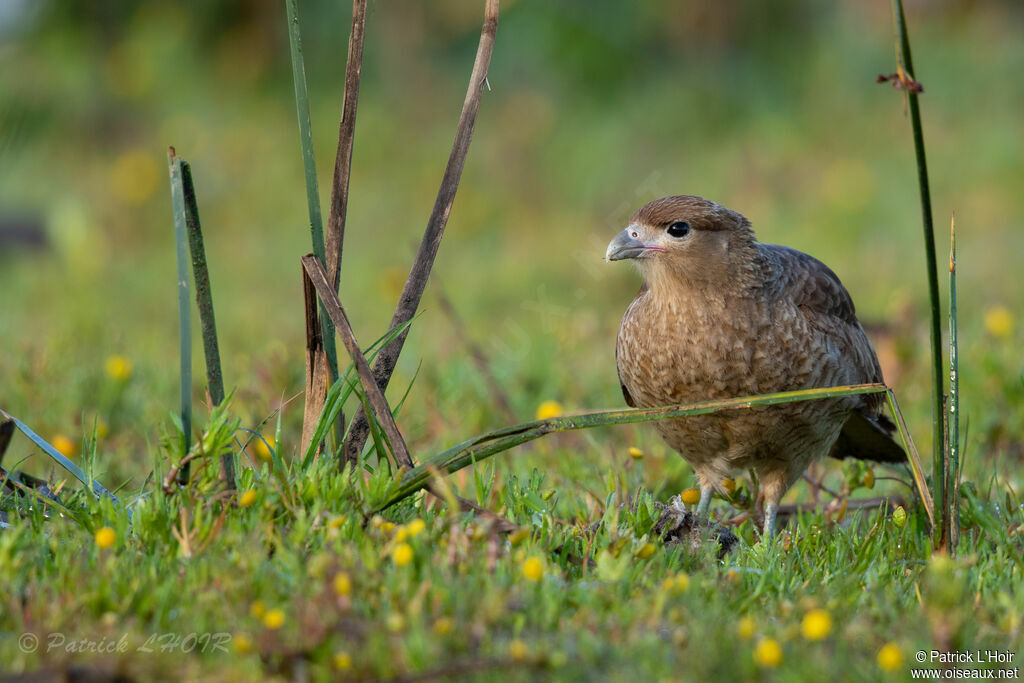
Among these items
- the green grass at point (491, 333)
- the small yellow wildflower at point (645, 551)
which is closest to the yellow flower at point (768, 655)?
the green grass at point (491, 333)

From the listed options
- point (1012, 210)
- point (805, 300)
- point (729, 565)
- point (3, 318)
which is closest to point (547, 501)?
point (729, 565)

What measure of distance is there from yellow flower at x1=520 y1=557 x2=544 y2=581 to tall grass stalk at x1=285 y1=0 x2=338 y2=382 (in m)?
0.87

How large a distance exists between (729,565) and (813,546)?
40 cm

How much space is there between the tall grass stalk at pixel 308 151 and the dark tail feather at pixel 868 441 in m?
1.82

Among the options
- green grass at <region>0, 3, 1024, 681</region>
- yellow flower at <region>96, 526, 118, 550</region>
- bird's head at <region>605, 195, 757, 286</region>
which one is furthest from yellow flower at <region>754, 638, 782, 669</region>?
bird's head at <region>605, 195, 757, 286</region>

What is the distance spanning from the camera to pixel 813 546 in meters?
3.09

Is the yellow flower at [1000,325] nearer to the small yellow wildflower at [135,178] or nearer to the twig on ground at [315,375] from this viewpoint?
the twig on ground at [315,375]

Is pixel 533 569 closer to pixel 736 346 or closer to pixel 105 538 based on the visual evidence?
pixel 105 538

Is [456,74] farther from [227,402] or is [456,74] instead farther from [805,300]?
[227,402]

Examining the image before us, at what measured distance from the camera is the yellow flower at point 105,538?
8.12 feet

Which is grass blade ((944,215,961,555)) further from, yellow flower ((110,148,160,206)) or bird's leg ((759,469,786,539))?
yellow flower ((110,148,160,206))

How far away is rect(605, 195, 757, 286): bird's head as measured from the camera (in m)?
3.59

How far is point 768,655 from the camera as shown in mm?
2078

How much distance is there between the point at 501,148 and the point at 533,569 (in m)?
7.87
